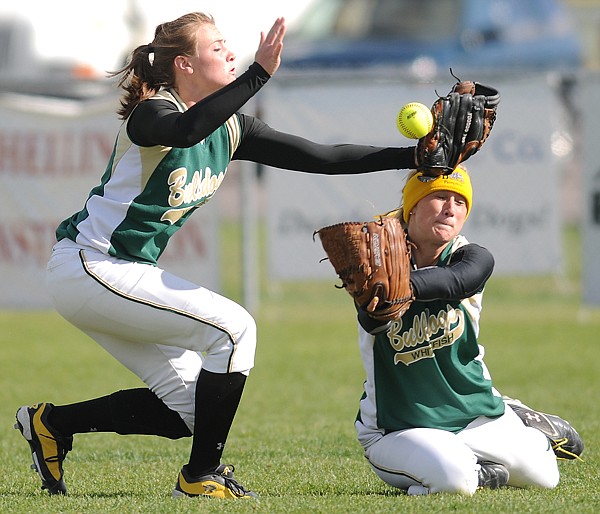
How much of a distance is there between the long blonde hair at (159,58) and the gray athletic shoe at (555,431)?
179 cm

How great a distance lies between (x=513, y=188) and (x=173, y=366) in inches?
245

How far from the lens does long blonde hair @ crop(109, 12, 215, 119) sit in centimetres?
427

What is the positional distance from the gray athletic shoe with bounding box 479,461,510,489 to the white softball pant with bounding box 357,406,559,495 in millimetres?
19

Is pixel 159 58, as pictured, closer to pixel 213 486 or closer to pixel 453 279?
pixel 453 279

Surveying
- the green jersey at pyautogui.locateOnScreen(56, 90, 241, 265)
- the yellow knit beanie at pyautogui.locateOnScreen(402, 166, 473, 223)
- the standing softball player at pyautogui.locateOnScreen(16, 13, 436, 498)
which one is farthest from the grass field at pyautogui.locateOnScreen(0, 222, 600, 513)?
the yellow knit beanie at pyautogui.locateOnScreen(402, 166, 473, 223)

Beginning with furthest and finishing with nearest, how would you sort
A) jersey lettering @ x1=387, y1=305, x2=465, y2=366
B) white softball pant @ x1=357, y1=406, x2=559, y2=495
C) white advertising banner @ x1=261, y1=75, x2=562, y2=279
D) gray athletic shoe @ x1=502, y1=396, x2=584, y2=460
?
white advertising banner @ x1=261, y1=75, x2=562, y2=279 < gray athletic shoe @ x1=502, y1=396, x2=584, y2=460 < jersey lettering @ x1=387, y1=305, x2=465, y2=366 < white softball pant @ x1=357, y1=406, x2=559, y2=495

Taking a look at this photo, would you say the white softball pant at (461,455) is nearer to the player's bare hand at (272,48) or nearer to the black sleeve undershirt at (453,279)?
the black sleeve undershirt at (453,279)

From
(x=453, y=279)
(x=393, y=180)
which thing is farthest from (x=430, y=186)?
(x=393, y=180)

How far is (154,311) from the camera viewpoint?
4098 mm

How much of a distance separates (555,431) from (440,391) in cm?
76

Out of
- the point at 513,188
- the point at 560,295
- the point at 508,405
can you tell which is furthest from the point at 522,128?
the point at 508,405

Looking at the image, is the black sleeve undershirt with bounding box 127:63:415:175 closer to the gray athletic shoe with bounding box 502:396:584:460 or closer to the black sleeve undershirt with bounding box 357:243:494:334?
the black sleeve undershirt with bounding box 357:243:494:334

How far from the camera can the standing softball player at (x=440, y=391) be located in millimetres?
4121

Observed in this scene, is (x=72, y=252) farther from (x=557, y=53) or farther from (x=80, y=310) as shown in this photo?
(x=557, y=53)
